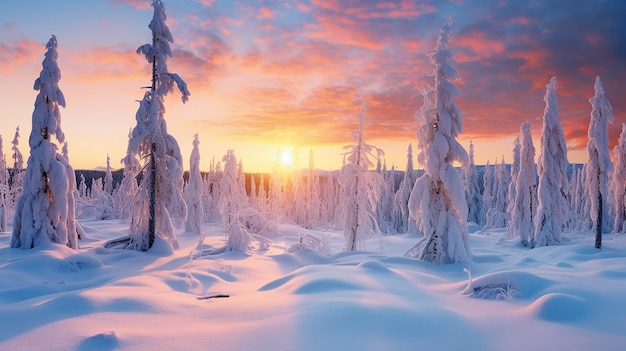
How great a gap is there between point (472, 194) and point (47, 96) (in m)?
53.2

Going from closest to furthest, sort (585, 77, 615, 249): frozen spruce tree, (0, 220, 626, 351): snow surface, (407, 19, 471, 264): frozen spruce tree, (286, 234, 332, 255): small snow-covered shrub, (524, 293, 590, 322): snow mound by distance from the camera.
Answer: (0, 220, 626, 351): snow surface, (524, 293, 590, 322): snow mound, (407, 19, 471, 264): frozen spruce tree, (286, 234, 332, 255): small snow-covered shrub, (585, 77, 615, 249): frozen spruce tree

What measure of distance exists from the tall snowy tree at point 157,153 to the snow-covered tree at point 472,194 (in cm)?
4434

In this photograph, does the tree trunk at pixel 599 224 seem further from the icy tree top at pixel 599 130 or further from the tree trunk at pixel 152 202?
the tree trunk at pixel 152 202

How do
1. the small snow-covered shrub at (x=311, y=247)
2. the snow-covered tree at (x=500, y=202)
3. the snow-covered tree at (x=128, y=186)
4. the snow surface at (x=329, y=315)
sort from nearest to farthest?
the snow surface at (x=329, y=315), the snow-covered tree at (x=128, y=186), the small snow-covered shrub at (x=311, y=247), the snow-covered tree at (x=500, y=202)

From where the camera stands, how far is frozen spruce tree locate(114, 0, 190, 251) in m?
18.0

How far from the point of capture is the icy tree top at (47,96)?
17.8 m

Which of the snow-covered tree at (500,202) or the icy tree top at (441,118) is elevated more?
the icy tree top at (441,118)

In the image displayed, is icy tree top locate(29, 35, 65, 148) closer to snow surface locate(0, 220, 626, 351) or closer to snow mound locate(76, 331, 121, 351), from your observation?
snow surface locate(0, 220, 626, 351)

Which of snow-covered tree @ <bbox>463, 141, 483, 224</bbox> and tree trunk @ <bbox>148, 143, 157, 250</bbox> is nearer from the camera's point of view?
tree trunk @ <bbox>148, 143, 157, 250</bbox>

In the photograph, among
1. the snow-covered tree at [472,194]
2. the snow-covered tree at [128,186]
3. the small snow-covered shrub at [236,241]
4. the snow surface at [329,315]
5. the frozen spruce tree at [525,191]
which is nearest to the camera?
the snow surface at [329,315]

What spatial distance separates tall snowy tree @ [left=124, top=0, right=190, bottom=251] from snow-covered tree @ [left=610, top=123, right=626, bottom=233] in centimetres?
4018

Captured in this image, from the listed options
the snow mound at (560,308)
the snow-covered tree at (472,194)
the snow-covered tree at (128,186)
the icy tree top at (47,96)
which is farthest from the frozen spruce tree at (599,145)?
the icy tree top at (47,96)

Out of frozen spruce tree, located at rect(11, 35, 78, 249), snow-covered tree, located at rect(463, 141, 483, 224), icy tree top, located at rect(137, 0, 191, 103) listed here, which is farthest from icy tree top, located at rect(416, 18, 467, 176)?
snow-covered tree, located at rect(463, 141, 483, 224)

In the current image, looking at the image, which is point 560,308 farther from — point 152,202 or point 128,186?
point 128,186
